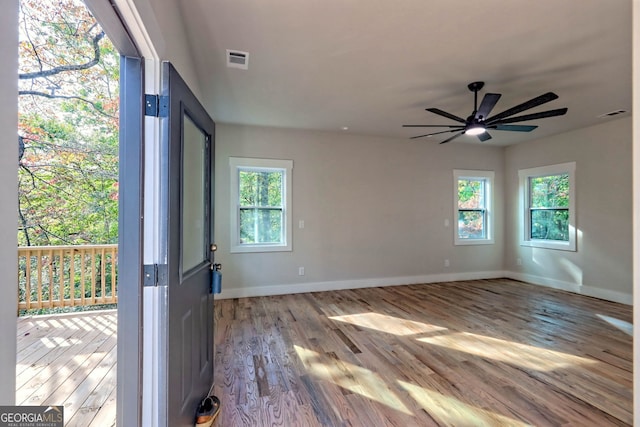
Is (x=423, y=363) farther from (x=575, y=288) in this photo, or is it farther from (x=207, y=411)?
(x=575, y=288)

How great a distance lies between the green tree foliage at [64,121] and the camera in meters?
1.34

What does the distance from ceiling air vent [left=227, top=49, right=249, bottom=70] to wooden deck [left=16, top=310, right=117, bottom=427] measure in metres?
2.82

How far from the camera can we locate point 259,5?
1.88 m

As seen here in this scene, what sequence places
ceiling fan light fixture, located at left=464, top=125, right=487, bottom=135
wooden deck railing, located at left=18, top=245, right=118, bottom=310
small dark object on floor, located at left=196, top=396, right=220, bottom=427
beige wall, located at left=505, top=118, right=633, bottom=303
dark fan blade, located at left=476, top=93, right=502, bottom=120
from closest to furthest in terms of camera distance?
small dark object on floor, located at left=196, top=396, right=220, bottom=427
dark fan blade, located at left=476, top=93, right=502, bottom=120
ceiling fan light fixture, located at left=464, top=125, right=487, bottom=135
wooden deck railing, located at left=18, top=245, right=118, bottom=310
beige wall, located at left=505, top=118, right=633, bottom=303

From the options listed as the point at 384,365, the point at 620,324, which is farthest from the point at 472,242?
the point at 384,365

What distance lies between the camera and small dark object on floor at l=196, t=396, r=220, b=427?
163 centimetres

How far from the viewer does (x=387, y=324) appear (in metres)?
3.26

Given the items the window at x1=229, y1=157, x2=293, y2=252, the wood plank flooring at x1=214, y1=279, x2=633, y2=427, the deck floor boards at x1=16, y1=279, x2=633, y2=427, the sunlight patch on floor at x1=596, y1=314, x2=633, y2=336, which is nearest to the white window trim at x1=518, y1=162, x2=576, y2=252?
the wood plank flooring at x1=214, y1=279, x2=633, y2=427

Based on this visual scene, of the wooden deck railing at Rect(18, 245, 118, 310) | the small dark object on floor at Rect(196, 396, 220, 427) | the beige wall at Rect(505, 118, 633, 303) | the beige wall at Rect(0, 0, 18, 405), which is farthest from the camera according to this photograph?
the beige wall at Rect(505, 118, 633, 303)

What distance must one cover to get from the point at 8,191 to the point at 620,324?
5.07 metres

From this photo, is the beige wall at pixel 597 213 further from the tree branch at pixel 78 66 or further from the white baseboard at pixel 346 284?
the tree branch at pixel 78 66

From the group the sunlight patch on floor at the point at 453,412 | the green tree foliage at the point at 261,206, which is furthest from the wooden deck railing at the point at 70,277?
the sunlight patch on floor at the point at 453,412

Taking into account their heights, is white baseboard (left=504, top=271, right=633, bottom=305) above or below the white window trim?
below

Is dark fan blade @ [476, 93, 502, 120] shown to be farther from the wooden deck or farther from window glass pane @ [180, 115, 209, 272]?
the wooden deck
